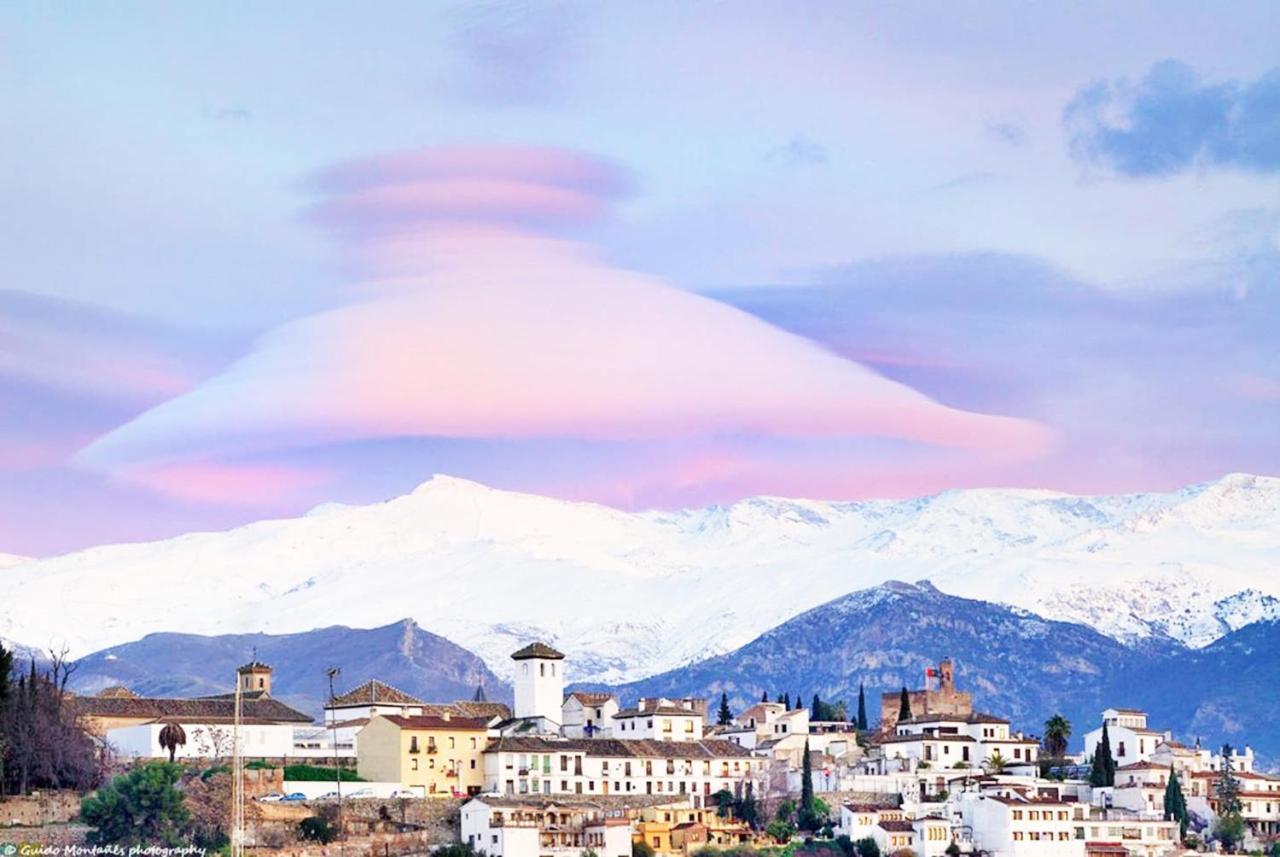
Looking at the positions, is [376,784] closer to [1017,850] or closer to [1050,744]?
[1017,850]

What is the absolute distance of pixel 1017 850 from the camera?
99.8 metres

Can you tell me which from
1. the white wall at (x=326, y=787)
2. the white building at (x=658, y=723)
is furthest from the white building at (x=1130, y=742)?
the white wall at (x=326, y=787)

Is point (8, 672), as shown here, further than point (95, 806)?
Yes

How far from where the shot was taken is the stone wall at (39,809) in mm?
89438

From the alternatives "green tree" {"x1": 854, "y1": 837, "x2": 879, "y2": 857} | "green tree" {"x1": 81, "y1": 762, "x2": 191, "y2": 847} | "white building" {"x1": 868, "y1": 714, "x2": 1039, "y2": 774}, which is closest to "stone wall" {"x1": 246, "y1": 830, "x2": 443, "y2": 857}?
"green tree" {"x1": 81, "y1": 762, "x2": 191, "y2": 847}

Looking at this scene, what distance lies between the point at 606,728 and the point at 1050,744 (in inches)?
946

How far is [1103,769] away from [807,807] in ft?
53.6

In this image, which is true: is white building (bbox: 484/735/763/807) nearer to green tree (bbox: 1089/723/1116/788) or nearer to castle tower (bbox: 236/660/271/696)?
green tree (bbox: 1089/723/1116/788)

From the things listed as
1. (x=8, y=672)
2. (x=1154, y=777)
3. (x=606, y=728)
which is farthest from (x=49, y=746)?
(x=1154, y=777)

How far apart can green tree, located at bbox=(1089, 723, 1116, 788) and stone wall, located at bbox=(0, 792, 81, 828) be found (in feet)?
154

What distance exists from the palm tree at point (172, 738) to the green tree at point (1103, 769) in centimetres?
4171

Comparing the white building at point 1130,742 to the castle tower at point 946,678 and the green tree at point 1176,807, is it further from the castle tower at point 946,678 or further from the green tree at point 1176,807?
the castle tower at point 946,678

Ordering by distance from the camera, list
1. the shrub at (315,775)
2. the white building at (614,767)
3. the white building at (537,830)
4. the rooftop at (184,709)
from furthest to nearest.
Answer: the rooftop at (184,709)
the white building at (614,767)
the shrub at (315,775)
the white building at (537,830)

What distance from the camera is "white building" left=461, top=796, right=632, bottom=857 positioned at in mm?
92312
